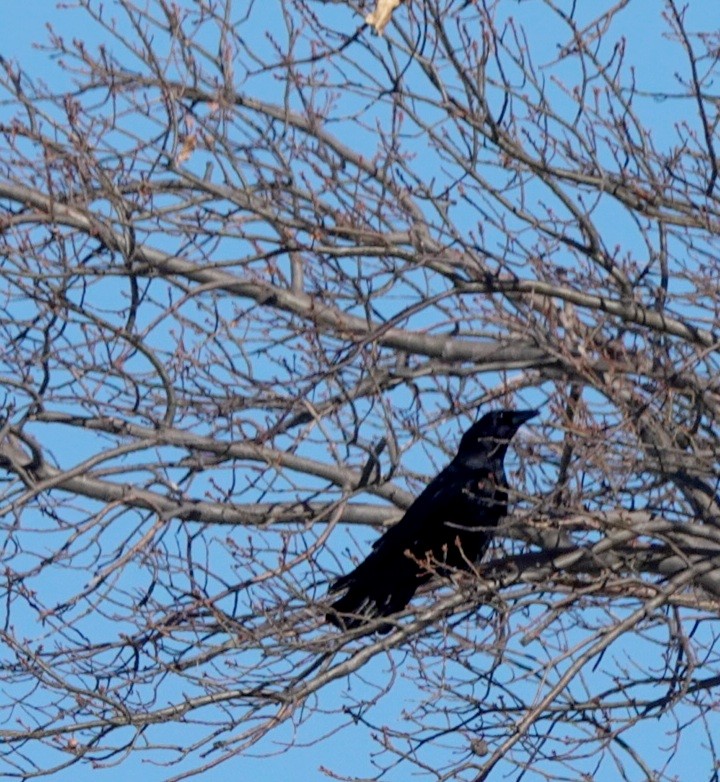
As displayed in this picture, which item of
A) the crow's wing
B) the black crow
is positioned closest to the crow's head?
the black crow

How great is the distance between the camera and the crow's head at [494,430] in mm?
9133

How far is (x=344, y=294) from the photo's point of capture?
30.3 feet

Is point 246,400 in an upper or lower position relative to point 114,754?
upper

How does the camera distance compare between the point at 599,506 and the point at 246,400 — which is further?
the point at 246,400

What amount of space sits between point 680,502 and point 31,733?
3.19 metres

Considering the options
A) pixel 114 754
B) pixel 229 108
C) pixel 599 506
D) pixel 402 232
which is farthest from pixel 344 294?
pixel 114 754

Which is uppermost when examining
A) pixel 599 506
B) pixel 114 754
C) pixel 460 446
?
pixel 460 446

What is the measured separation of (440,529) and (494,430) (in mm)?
590

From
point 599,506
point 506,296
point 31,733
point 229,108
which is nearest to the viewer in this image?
point 31,733

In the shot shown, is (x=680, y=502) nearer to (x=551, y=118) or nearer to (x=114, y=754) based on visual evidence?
(x=551, y=118)

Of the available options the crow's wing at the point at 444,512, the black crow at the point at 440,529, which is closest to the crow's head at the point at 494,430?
the black crow at the point at 440,529

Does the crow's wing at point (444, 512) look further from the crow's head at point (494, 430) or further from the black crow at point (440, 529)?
the crow's head at point (494, 430)

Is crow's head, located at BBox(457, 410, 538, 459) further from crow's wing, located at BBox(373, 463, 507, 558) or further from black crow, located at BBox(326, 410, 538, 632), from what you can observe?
crow's wing, located at BBox(373, 463, 507, 558)

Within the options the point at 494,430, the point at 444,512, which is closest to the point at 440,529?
the point at 444,512
